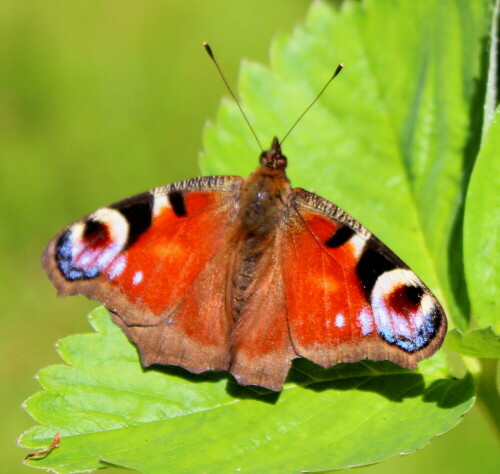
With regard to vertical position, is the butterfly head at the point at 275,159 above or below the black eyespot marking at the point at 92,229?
above

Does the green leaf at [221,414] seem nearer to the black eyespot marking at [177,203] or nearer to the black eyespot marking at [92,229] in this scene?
the black eyespot marking at [92,229]

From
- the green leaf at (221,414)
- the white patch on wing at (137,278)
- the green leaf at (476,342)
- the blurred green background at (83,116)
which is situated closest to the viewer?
the green leaf at (476,342)

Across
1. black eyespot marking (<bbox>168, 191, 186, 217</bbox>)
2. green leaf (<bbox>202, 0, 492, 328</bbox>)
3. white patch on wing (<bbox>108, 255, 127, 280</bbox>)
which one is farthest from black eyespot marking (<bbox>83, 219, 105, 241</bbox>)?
green leaf (<bbox>202, 0, 492, 328</bbox>)

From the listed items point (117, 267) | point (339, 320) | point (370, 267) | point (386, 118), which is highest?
point (386, 118)

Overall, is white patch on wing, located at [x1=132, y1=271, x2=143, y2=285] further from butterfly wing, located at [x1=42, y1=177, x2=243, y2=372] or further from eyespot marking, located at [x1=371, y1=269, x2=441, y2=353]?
eyespot marking, located at [x1=371, y1=269, x2=441, y2=353]

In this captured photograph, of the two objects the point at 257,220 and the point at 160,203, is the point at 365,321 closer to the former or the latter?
the point at 257,220

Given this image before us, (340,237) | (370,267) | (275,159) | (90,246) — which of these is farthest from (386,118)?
(90,246)

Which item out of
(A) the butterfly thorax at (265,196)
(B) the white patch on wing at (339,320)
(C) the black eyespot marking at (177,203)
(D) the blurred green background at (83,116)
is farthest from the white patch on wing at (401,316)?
(D) the blurred green background at (83,116)

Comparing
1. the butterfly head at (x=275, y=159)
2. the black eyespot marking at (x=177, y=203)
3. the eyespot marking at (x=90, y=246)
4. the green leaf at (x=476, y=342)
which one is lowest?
the green leaf at (x=476, y=342)
